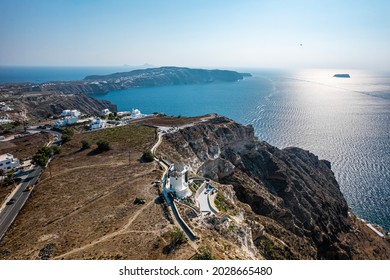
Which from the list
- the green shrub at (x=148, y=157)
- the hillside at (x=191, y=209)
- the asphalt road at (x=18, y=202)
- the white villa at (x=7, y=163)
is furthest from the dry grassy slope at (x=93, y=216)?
the white villa at (x=7, y=163)

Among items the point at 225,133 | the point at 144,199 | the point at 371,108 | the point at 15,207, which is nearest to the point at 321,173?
the point at 225,133

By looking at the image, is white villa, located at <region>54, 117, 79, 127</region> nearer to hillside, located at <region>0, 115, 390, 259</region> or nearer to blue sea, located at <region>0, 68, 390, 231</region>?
hillside, located at <region>0, 115, 390, 259</region>

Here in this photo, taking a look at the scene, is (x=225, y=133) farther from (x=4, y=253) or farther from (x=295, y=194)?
(x=4, y=253)

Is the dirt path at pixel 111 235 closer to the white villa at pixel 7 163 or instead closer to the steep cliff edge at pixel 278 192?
the steep cliff edge at pixel 278 192

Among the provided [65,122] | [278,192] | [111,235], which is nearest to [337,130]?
[278,192]

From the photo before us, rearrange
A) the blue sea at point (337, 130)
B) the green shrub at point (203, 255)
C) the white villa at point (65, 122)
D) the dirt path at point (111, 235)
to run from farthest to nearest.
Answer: the white villa at point (65, 122) < the blue sea at point (337, 130) < the dirt path at point (111, 235) < the green shrub at point (203, 255)

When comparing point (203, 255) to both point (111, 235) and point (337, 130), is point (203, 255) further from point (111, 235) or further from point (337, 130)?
point (337, 130)

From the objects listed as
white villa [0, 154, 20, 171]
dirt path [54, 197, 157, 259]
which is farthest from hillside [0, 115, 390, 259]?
white villa [0, 154, 20, 171]
